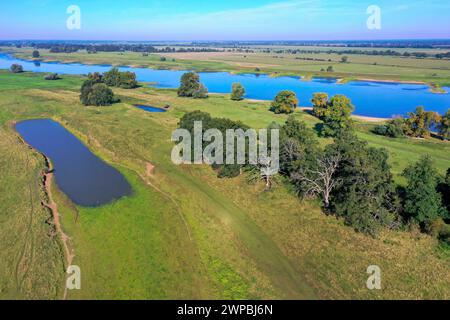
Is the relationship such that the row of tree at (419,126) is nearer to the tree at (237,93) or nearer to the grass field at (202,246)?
the grass field at (202,246)

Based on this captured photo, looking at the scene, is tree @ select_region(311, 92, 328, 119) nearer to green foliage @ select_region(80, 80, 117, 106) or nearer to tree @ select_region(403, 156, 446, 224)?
tree @ select_region(403, 156, 446, 224)

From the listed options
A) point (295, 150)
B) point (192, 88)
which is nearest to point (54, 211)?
point (295, 150)

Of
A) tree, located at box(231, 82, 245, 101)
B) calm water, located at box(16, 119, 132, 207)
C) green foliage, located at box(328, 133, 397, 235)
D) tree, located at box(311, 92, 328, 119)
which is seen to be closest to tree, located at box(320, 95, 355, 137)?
tree, located at box(311, 92, 328, 119)

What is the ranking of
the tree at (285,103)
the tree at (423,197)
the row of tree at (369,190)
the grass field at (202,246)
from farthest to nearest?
the tree at (285,103)
the row of tree at (369,190)
the tree at (423,197)
the grass field at (202,246)

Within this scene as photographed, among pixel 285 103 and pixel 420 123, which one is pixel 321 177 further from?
pixel 285 103

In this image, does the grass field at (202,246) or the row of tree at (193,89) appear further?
the row of tree at (193,89)

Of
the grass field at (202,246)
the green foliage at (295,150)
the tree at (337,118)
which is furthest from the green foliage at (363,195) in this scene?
the tree at (337,118)

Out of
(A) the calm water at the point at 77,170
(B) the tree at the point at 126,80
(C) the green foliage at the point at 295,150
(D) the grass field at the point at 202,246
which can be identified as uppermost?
(B) the tree at the point at 126,80
